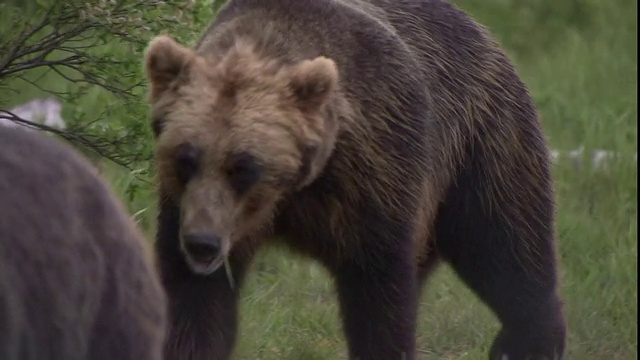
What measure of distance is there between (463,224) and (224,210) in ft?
4.70

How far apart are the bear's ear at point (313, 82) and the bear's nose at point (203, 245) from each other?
0.51 m

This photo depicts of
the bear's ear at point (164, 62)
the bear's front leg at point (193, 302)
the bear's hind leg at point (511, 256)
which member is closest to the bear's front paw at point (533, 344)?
the bear's hind leg at point (511, 256)

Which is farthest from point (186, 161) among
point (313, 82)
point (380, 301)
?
point (380, 301)

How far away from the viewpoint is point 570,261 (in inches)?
290

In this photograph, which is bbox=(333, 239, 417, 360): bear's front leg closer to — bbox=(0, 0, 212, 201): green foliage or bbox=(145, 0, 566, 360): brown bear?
bbox=(145, 0, 566, 360): brown bear

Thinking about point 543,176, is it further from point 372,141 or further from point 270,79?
point 270,79

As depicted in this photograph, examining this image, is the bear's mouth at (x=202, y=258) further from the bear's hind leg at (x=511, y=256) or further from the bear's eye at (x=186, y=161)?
the bear's hind leg at (x=511, y=256)

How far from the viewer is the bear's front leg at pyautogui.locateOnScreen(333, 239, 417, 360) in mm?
4707

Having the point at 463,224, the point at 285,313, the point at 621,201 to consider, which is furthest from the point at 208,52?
the point at 621,201

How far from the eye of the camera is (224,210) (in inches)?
163

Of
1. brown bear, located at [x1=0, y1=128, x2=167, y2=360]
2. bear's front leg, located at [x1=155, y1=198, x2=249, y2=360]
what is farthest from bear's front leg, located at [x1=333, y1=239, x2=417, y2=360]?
brown bear, located at [x1=0, y1=128, x2=167, y2=360]

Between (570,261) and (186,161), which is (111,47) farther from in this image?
(570,261)

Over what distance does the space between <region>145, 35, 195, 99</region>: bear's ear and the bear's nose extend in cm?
51

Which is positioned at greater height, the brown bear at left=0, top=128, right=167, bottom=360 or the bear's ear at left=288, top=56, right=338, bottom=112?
the brown bear at left=0, top=128, right=167, bottom=360
